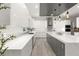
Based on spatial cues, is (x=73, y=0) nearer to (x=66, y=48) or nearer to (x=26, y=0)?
(x=26, y=0)

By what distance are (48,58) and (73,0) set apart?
888 millimetres

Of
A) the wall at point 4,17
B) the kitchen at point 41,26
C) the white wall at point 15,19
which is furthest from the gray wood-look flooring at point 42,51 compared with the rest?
the wall at point 4,17

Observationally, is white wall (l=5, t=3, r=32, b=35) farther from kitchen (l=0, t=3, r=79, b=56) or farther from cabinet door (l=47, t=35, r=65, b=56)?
cabinet door (l=47, t=35, r=65, b=56)

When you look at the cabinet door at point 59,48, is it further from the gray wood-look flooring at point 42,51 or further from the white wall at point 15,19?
the white wall at point 15,19

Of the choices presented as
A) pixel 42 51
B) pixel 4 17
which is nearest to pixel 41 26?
pixel 42 51

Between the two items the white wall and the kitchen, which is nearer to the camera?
the kitchen

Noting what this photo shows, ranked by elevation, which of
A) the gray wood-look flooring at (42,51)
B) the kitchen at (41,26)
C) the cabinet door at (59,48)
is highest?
the kitchen at (41,26)

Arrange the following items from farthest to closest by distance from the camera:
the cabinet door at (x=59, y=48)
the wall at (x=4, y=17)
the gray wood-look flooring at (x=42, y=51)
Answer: the gray wood-look flooring at (x=42, y=51), the cabinet door at (x=59, y=48), the wall at (x=4, y=17)

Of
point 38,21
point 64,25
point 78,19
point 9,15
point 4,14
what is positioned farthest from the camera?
point 38,21

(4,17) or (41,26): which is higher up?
(4,17)

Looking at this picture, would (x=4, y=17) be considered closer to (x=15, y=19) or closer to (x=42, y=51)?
(x=15, y=19)

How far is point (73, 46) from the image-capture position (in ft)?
7.34

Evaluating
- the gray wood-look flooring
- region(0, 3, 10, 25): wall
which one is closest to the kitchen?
region(0, 3, 10, 25): wall

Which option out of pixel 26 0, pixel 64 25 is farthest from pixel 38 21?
pixel 26 0
